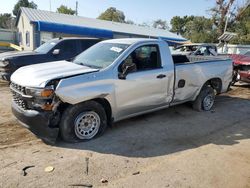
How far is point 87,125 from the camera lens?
5145 millimetres

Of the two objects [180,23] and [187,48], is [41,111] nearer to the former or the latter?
[187,48]

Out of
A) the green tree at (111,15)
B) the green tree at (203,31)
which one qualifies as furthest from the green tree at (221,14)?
the green tree at (111,15)

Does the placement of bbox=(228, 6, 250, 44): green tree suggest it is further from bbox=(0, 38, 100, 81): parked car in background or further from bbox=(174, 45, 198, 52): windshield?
bbox=(0, 38, 100, 81): parked car in background

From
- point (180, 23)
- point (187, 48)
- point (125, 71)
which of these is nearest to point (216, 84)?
point (125, 71)

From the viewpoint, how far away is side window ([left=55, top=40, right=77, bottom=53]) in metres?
10.2

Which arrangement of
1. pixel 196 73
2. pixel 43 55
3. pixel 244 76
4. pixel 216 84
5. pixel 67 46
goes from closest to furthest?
pixel 196 73
pixel 216 84
pixel 43 55
pixel 67 46
pixel 244 76

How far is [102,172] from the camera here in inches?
161

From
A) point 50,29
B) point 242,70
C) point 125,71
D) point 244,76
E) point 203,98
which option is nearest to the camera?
point 125,71

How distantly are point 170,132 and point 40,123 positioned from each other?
8.79 feet

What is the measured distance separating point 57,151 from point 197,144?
2.57 meters

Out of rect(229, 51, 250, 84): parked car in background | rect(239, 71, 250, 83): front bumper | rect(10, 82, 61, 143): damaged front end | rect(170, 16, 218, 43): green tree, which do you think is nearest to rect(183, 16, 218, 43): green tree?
rect(170, 16, 218, 43): green tree

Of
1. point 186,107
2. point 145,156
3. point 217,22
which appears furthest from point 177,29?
point 145,156

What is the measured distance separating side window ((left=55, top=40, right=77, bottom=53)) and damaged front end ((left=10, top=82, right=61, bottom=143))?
5.54 meters

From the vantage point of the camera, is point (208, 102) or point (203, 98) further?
point (208, 102)
